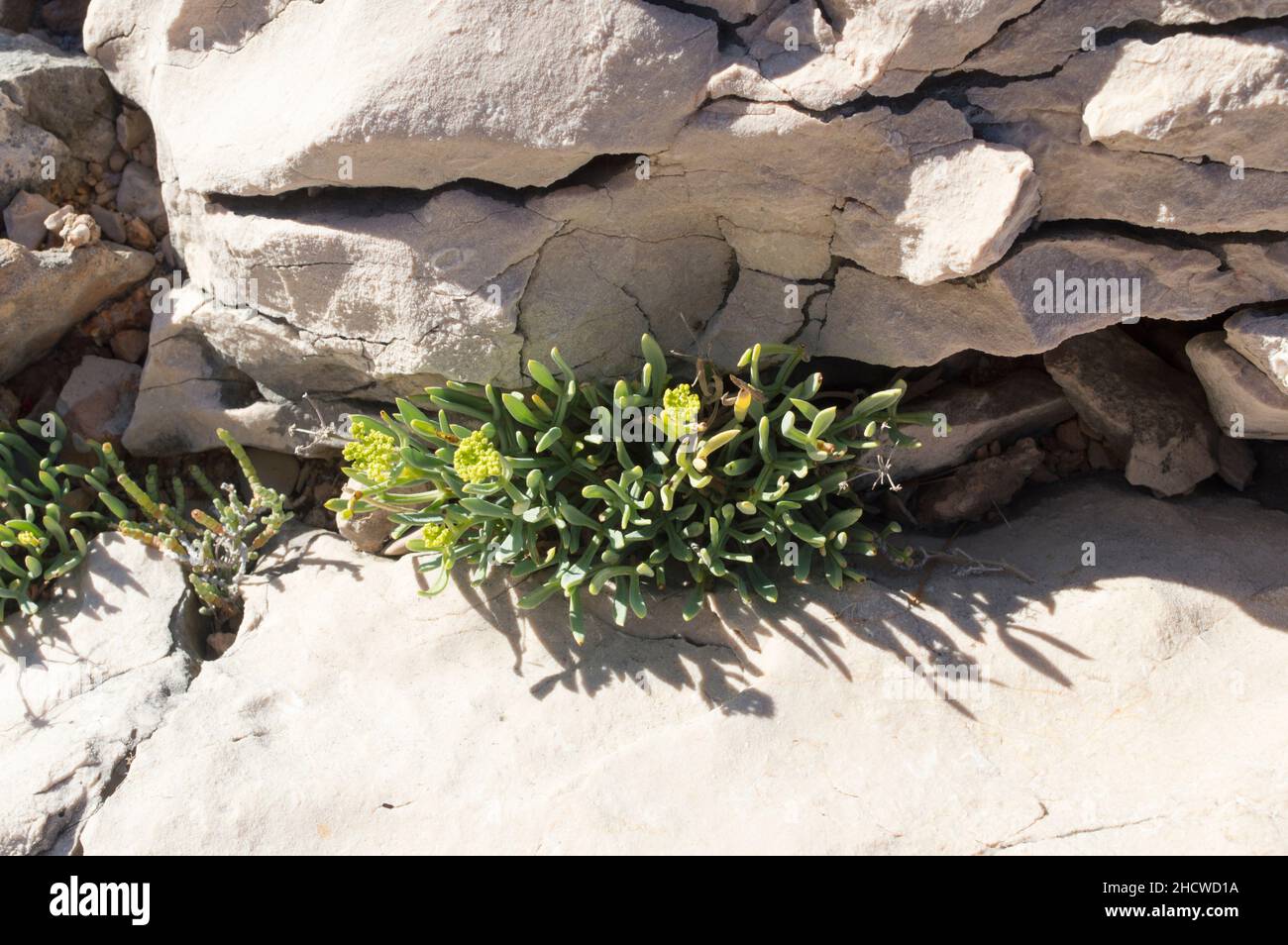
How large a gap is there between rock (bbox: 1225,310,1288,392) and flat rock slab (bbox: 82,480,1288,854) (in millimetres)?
715

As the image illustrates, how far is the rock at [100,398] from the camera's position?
4.13 metres

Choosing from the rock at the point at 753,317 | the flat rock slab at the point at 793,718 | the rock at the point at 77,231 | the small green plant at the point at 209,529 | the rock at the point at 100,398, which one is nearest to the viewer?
the flat rock slab at the point at 793,718

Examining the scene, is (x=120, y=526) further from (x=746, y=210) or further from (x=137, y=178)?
(x=746, y=210)

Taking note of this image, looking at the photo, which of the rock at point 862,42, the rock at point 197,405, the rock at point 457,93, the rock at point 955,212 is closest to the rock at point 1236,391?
the rock at point 955,212

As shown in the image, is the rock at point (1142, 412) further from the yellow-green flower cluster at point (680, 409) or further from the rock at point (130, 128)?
the rock at point (130, 128)

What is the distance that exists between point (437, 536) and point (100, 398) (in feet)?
6.13

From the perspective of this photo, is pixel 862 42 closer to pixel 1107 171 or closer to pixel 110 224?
pixel 1107 171

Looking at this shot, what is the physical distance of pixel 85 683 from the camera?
3498 mm

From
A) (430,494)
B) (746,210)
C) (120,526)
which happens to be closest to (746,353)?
(746,210)

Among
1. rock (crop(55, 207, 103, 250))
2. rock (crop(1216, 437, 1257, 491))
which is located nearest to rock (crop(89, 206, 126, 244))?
rock (crop(55, 207, 103, 250))

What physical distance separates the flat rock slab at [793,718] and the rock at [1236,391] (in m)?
0.37

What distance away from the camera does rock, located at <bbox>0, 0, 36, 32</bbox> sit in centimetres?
440

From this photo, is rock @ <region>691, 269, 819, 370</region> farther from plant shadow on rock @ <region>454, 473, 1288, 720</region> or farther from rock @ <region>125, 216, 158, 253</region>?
rock @ <region>125, 216, 158, 253</region>

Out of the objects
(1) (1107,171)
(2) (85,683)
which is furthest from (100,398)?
(1) (1107,171)
